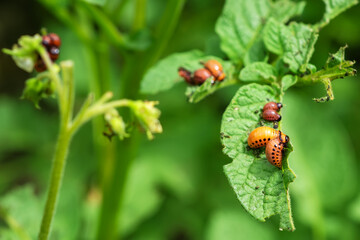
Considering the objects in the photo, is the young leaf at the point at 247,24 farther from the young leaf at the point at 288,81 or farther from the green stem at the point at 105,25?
the green stem at the point at 105,25

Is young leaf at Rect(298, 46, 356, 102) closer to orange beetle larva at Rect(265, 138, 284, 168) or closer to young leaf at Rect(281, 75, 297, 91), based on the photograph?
young leaf at Rect(281, 75, 297, 91)

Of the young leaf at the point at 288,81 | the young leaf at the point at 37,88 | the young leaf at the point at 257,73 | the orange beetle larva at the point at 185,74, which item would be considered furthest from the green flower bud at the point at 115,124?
the young leaf at the point at 288,81

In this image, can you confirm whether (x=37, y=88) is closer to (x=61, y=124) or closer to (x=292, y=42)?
(x=61, y=124)

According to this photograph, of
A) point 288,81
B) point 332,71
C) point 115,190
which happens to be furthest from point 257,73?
point 115,190

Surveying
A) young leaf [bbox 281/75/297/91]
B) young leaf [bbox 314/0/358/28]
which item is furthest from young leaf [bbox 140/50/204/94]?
young leaf [bbox 314/0/358/28]

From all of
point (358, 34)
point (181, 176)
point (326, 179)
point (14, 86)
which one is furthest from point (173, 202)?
point (14, 86)

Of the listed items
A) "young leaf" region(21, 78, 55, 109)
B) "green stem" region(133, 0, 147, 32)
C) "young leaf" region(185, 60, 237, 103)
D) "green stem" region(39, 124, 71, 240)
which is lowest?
"green stem" region(39, 124, 71, 240)
